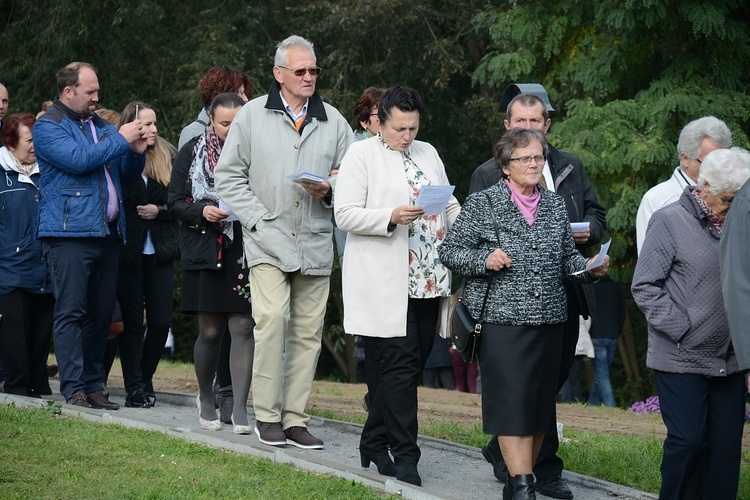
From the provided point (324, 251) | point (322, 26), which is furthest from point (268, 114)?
point (322, 26)

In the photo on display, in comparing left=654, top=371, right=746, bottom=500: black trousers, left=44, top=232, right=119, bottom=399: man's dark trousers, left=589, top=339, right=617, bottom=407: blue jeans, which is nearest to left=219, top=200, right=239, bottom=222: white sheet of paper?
left=44, top=232, right=119, bottom=399: man's dark trousers

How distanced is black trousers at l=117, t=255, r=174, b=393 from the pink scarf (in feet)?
13.4

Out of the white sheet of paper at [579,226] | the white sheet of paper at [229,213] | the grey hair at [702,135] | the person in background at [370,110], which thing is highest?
the person in background at [370,110]

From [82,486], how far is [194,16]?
17.1m

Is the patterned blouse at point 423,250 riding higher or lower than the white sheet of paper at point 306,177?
lower

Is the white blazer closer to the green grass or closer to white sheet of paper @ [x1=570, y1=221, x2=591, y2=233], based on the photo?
white sheet of paper @ [x1=570, y1=221, x2=591, y2=233]

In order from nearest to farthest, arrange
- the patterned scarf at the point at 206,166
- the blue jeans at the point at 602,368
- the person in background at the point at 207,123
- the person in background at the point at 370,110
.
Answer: the patterned scarf at the point at 206,166 < the person in background at the point at 207,123 < the person in background at the point at 370,110 < the blue jeans at the point at 602,368

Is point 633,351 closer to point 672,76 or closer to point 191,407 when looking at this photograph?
point 672,76

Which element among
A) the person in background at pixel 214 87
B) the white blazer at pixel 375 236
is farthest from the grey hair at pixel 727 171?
the person in background at pixel 214 87

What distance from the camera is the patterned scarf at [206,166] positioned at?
8281mm

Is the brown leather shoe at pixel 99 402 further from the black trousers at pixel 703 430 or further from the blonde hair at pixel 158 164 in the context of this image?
the black trousers at pixel 703 430

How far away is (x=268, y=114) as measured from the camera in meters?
7.73

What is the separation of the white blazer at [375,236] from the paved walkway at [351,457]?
850mm

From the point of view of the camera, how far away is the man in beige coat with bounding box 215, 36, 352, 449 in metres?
7.58
